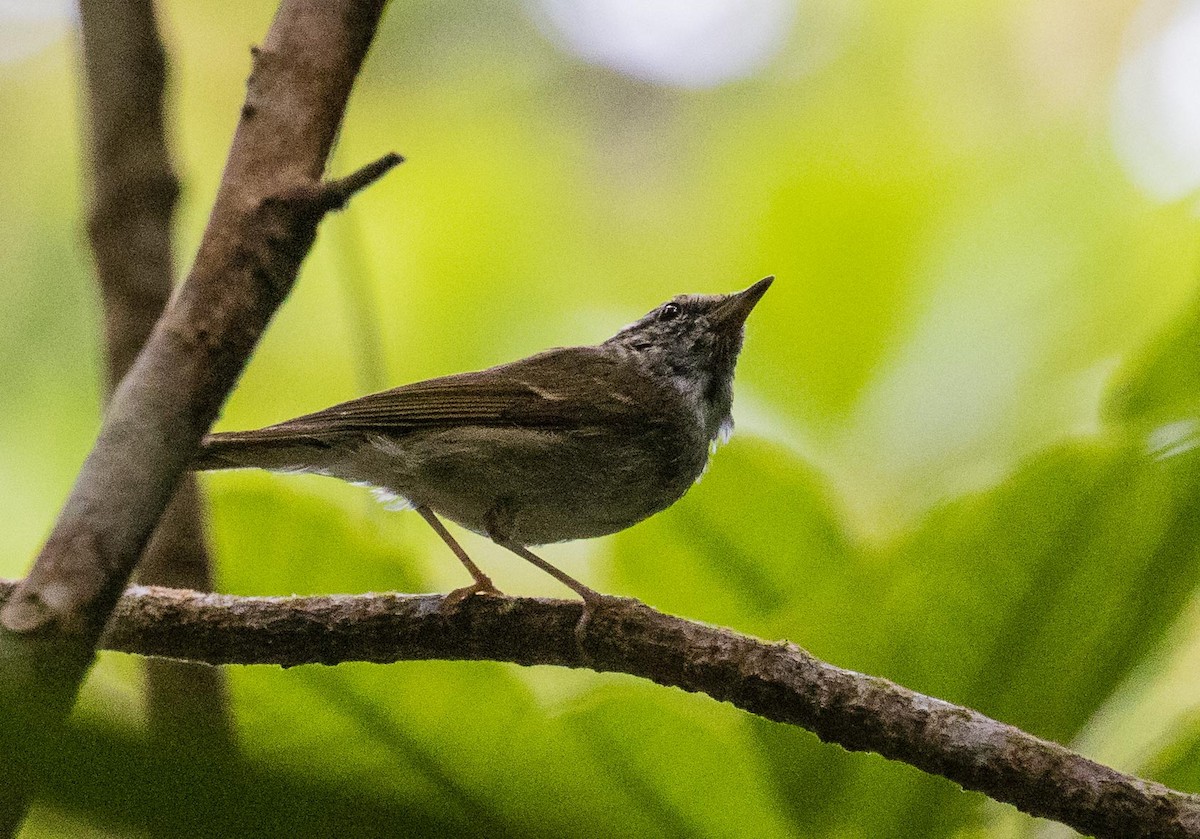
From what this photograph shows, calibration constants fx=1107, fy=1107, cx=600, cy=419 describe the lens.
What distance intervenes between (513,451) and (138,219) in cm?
132

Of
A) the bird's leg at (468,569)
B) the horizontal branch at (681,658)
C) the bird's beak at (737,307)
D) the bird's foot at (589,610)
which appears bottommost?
the horizontal branch at (681,658)

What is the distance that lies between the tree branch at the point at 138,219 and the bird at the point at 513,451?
35 cm

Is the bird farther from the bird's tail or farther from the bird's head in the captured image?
the bird's head

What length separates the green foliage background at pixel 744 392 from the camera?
65.2 inches

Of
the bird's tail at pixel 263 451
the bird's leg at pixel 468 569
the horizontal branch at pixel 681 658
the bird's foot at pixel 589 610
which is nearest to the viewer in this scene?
the horizontal branch at pixel 681 658

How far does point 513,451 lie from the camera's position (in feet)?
11.8

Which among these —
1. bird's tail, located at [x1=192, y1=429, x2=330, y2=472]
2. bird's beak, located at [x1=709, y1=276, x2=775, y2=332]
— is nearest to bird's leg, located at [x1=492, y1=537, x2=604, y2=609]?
bird's tail, located at [x1=192, y1=429, x2=330, y2=472]

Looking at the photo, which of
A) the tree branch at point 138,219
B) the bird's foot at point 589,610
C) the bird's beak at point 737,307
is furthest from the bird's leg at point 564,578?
the bird's beak at point 737,307

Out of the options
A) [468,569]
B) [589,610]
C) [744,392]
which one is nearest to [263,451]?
[468,569]

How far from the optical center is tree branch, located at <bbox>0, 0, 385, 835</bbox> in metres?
1.25

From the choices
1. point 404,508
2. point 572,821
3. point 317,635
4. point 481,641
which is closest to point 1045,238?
point 404,508

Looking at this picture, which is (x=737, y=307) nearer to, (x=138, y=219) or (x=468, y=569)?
(x=468, y=569)

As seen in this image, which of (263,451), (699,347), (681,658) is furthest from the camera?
(699,347)

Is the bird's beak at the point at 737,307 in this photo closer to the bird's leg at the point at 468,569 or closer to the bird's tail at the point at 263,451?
the bird's leg at the point at 468,569
